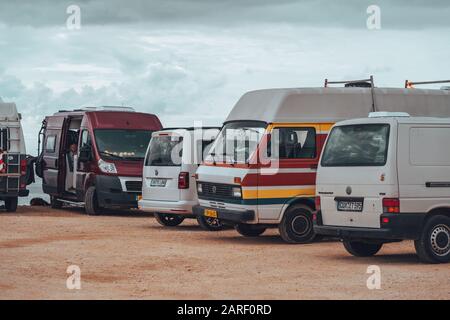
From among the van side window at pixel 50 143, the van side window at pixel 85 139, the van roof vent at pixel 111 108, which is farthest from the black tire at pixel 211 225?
the van side window at pixel 50 143

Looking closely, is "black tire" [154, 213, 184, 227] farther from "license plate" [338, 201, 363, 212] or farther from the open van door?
"license plate" [338, 201, 363, 212]

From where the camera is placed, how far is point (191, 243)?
19281 mm

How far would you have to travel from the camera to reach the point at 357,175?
15.9m

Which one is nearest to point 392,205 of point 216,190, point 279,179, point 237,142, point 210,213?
point 279,179

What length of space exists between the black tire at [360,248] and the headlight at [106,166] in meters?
10.2

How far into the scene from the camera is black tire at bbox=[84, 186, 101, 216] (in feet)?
88.5

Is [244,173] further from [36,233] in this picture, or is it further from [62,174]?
[62,174]

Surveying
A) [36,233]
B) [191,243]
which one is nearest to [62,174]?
[36,233]

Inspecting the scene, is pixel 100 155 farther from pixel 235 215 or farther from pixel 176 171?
pixel 235 215

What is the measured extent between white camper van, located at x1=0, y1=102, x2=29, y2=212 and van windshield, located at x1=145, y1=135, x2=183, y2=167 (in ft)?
21.3

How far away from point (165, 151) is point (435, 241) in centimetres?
779

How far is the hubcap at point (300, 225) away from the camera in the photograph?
1897cm

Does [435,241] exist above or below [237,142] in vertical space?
below
